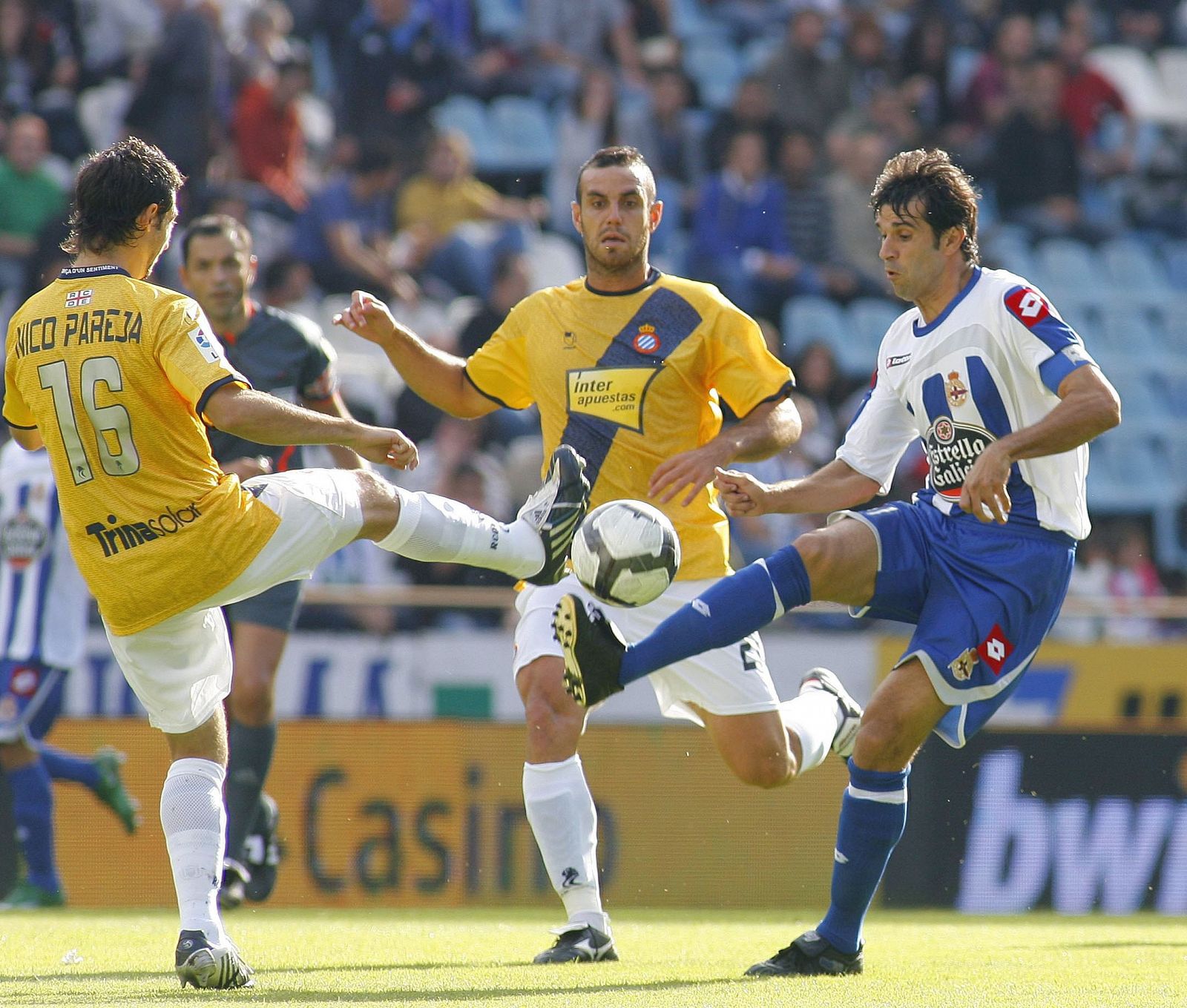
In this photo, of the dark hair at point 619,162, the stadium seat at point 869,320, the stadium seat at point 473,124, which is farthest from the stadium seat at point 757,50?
the dark hair at point 619,162

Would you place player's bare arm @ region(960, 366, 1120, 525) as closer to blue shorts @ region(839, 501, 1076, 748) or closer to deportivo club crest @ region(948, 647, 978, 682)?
blue shorts @ region(839, 501, 1076, 748)

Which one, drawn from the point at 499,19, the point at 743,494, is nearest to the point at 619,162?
the point at 743,494

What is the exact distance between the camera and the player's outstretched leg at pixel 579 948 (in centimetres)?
566

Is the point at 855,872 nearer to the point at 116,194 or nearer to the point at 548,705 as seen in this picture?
the point at 548,705

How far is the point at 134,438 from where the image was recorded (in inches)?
195

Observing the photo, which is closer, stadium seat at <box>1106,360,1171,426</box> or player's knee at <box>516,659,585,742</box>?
player's knee at <box>516,659,585,742</box>

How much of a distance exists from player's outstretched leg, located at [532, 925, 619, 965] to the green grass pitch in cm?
8

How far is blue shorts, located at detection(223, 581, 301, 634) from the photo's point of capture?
23.9ft

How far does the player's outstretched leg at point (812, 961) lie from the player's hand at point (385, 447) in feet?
6.14

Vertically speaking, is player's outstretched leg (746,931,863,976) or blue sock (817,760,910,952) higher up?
blue sock (817,760,910,952)

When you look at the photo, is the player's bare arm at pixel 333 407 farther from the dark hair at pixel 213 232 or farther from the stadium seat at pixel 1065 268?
the stadium seat at pixel 1065 268

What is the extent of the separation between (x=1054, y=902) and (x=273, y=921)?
13.4 ft

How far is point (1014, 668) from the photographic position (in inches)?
211

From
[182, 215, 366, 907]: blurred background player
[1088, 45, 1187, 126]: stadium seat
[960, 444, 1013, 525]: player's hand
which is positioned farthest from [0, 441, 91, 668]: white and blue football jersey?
[1088, 45, 1187, 126]: stadium seat
